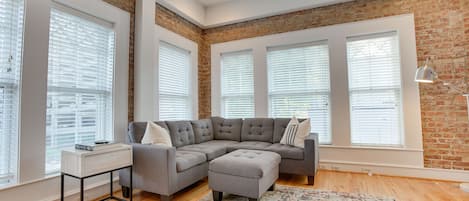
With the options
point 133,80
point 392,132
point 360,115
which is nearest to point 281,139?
point 360,115

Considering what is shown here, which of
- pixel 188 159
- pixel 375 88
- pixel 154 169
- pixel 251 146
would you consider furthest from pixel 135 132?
pixel 375 88

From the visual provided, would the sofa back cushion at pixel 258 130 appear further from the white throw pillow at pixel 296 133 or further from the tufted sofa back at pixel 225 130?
the white throw pillow at pixel 296 133

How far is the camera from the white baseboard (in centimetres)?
319

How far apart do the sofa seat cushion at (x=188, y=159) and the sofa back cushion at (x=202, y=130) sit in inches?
30.3

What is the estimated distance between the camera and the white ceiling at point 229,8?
13.3 ft

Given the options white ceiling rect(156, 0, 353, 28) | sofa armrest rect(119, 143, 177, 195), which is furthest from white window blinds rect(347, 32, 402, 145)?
sofa armrest rect(119, 143, 177, 195)

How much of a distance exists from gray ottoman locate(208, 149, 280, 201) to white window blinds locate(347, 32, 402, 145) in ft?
6.54

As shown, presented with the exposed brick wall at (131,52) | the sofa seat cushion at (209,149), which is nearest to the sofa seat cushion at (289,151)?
the sofa seat cushion at (209,149)

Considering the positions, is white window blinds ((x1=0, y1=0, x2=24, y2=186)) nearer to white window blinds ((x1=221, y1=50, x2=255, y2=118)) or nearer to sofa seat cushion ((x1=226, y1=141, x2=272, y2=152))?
sofa seat cushion ((x1=226, y1=141, x2=272, y2=152))

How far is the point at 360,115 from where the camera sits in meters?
3.75

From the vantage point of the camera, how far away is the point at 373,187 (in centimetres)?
298

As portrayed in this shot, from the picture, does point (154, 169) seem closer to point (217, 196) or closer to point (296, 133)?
point (217, 196)

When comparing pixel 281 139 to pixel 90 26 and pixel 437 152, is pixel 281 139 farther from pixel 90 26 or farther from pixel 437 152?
pixel 90 26

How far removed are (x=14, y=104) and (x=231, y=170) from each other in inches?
85.6
